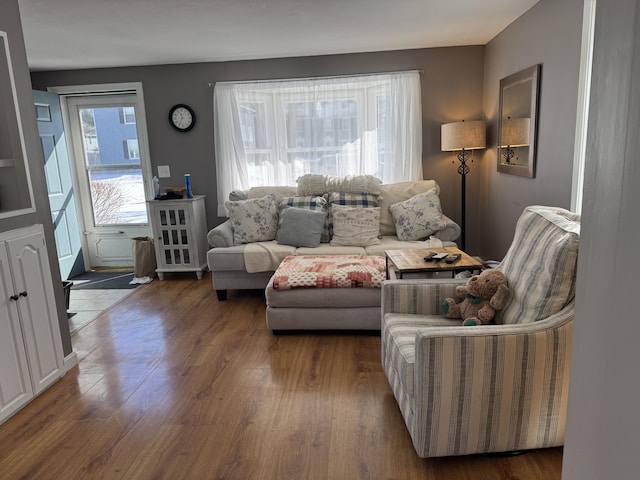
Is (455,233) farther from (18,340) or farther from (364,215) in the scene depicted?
(18,340)

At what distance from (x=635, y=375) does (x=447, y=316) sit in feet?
5.37

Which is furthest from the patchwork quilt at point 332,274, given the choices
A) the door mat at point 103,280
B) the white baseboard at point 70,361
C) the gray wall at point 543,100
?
the door mat at point 103,280

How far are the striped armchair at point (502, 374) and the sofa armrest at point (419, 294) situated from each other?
0.44 metres

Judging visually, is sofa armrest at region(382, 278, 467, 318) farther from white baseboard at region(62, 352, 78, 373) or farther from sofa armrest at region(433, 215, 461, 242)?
white baseboard at region(62, 352, 78, 373)

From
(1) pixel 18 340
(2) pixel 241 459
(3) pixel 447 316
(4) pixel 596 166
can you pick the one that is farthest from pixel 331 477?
(1) pixel 18 340

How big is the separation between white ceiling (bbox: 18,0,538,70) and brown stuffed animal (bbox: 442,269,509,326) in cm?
197

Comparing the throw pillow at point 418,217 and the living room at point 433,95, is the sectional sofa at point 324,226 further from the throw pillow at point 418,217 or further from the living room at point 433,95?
the living room at point 433,95

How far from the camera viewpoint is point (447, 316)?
2230 mm

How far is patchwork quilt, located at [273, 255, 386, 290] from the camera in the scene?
2.99 metres

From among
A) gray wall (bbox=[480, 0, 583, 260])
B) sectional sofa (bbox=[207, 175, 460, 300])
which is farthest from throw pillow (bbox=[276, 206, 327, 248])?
gray wall (bbox=[480, 0, 583, 260])

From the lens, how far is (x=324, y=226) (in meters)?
4.07

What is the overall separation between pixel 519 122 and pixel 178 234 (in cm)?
338

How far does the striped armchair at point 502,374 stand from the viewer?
1.68 m

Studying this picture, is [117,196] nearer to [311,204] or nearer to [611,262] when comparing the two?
[311,204]
